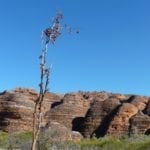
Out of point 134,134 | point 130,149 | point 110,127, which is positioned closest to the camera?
point 130,149

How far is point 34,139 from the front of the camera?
13656 millimetres

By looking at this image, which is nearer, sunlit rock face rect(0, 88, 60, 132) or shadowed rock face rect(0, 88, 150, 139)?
shadowed rock face rect(0, 88, 150, 139)

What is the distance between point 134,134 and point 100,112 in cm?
1078

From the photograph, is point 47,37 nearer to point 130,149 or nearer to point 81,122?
point 130,149

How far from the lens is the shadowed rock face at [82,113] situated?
75125 mm

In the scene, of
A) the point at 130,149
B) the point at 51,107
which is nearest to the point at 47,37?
the point at 130,149

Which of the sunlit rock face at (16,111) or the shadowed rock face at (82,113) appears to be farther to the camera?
the sunlit rock face at (16,111)

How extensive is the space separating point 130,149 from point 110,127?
95.3 ft

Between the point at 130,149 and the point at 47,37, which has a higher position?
the point at 47,37

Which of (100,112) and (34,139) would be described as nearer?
(34,139)

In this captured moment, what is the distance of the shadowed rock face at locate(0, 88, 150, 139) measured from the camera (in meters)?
75.1

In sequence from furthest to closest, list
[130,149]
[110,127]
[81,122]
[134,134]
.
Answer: [81,122]
[110,127]
[134,134]
[130,149]

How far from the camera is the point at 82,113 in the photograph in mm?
84875

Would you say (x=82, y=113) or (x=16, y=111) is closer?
(x=16, y=111)
